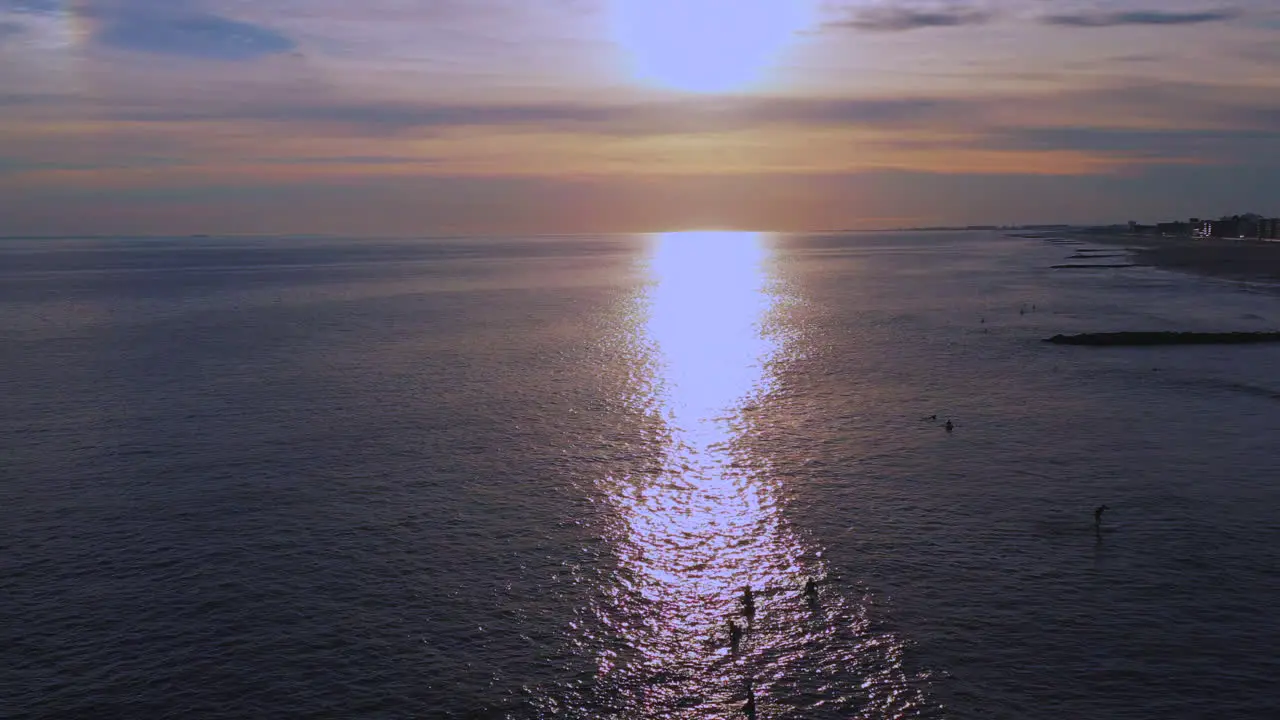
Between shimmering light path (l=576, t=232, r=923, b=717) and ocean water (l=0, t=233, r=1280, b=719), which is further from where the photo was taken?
ocean water (l=0, t=233, r=1280, b=719)

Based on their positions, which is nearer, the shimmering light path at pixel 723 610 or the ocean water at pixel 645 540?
the shimmering light path at pixel 723 610

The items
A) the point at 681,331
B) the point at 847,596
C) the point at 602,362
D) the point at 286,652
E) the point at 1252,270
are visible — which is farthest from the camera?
the point at 1252,270

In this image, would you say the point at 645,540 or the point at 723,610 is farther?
the point at 645,540

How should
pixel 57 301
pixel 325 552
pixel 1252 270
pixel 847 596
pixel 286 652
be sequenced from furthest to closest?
pixel 1252 270
pixel 57 301
pixel 325 552
pixel 847 596
pixel 286 652

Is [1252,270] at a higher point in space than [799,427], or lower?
higher

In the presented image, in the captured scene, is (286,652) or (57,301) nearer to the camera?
(286,652)

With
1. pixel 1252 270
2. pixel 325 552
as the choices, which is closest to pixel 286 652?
pixel 325 552

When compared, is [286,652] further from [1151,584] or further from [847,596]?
[1151,584]

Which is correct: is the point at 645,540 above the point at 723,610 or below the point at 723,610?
above
